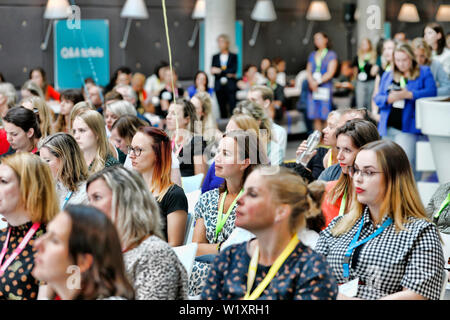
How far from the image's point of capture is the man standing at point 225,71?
11117mm

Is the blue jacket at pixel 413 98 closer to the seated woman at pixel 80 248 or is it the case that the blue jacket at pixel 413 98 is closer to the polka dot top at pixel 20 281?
the polka dot top at pixel 20 281

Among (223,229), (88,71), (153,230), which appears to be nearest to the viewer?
(153,230)

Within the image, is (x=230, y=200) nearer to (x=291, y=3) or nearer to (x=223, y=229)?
(x=223, y=229)

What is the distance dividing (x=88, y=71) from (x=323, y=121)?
4.21m

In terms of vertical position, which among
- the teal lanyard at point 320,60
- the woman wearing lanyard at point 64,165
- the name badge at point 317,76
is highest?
the teal lanyard at point 320,60

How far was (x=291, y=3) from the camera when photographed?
15398mm

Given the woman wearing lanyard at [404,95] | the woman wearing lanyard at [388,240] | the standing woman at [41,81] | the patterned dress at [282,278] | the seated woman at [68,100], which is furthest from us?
the standing woman at [41,81]

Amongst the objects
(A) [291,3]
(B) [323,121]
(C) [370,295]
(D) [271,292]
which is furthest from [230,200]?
(A) [291,3]

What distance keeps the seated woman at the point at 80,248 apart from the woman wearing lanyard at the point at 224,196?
1590 mm

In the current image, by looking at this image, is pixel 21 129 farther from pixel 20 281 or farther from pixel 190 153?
pixel 20 281

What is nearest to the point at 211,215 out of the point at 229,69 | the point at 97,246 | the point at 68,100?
the point at 97,246

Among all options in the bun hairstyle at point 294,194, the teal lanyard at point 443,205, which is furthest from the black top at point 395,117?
the bun hairstyle at point 294,194

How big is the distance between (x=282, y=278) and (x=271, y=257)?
0.09 metres

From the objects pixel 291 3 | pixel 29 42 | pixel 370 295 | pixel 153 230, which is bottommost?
pixel 370 295
